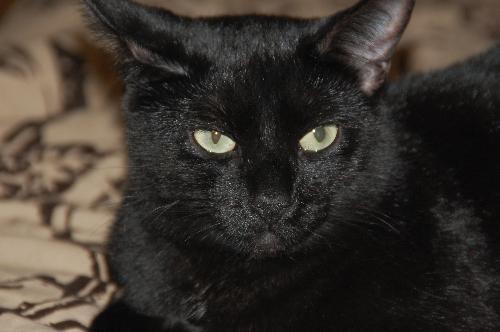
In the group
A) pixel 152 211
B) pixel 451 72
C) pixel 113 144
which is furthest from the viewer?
pixel 113 144

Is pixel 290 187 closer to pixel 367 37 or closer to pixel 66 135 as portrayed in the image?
pixel 367 37

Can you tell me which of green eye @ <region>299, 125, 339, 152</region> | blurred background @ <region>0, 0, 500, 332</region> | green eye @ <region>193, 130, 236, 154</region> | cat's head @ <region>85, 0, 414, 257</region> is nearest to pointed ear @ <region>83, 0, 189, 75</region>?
cat's head @ <region>85, 0, 414, 257</region>

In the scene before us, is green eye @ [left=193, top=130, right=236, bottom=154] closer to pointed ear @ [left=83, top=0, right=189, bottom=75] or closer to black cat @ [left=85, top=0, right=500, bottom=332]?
black cat @ [left=85, top=0, right=500, bottom=332]

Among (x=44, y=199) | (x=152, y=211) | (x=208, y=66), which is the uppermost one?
(x=44, y=199)

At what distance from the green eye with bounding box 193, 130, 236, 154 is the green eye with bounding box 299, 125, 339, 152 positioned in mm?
122

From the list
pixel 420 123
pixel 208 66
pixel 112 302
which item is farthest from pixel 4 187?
pixel 420 123

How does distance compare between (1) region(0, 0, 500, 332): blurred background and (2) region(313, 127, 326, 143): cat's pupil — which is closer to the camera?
(2) region(313, 127, 326, 143): cat's pupil

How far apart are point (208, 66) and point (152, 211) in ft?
0.98

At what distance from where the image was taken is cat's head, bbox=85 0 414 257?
126 cm

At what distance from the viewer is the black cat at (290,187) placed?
4.16ft

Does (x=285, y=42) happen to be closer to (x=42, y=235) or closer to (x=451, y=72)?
(x=451, y=72)

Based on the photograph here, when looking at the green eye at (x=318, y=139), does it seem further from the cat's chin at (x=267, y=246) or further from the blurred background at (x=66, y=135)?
the blurred background at (x=66, y=135)

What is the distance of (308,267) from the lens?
4.55 ft

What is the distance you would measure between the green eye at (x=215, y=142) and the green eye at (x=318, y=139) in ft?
0.40
